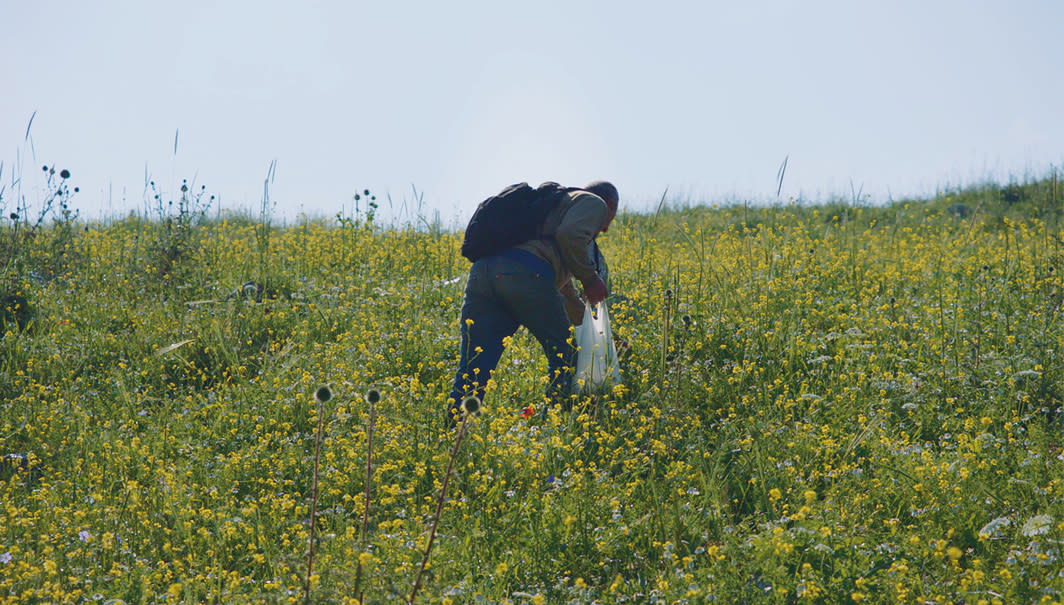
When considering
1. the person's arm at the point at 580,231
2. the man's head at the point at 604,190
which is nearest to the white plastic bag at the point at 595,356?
the person's arm at the point at 580,231

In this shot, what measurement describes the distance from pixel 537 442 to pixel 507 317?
3.25 feet

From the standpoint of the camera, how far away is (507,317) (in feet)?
15.9

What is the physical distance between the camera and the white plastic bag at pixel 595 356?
4.83 m

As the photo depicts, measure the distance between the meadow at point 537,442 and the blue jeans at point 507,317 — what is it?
22 cm

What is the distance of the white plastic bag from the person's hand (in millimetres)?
76

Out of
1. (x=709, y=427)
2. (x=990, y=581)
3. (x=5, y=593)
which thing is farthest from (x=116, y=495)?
(x=990, y=581)

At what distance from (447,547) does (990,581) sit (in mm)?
2093

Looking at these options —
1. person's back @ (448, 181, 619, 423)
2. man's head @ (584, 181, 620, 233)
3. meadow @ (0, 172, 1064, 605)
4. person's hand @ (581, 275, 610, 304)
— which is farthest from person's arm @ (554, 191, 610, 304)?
meadow @ (0, 172, 1064, 605)

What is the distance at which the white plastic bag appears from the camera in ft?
15.8

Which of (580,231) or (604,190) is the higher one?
(604,190)

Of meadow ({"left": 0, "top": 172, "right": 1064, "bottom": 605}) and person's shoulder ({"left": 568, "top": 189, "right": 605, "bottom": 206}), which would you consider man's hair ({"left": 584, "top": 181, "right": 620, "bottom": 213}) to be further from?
meadow ({"left": 0, "top": 172, "right": 1064, "bottom": 605})

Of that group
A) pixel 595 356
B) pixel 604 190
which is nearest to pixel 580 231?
pixel 604 190

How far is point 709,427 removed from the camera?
15.5 feet

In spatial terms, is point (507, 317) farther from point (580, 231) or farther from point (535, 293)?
point (580, 231)
